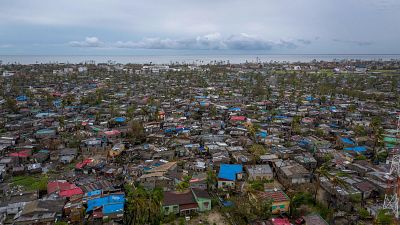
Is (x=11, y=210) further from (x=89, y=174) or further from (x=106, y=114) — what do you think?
(x=106, y=114)

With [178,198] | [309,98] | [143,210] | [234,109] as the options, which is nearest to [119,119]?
[234,109]

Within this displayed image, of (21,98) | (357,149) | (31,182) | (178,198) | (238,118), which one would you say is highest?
(21,98)

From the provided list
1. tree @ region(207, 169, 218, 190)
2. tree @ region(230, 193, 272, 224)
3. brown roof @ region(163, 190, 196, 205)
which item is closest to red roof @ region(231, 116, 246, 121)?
tree @ region(207, 169, 218, 190)

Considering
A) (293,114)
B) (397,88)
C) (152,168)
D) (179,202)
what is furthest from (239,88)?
(179,202)

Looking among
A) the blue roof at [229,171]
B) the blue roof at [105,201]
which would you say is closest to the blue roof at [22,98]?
the blue roof at [105,201]

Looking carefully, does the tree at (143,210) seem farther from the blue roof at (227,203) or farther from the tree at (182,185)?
the blue roof at (227,203)

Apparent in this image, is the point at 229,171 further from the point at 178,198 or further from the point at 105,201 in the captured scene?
the point at 105,201

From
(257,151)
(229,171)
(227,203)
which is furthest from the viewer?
(257,151)
